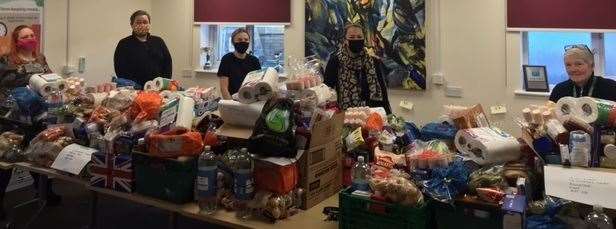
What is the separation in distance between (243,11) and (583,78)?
3.75 m

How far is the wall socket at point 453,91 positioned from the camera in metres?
4.48

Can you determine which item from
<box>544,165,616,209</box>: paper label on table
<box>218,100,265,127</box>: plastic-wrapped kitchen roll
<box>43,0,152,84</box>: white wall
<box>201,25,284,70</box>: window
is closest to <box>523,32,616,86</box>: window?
<box>201,25,284,70</box>: window

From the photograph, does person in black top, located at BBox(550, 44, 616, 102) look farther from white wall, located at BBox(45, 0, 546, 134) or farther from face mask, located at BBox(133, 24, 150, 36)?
face mask, located at BBox(133, 24, 150, 36)

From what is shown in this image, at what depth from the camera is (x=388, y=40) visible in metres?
4.70

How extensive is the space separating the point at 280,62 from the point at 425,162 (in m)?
3.92

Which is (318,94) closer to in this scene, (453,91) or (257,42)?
(453,91)

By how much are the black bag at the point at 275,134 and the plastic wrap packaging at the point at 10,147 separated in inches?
65.7

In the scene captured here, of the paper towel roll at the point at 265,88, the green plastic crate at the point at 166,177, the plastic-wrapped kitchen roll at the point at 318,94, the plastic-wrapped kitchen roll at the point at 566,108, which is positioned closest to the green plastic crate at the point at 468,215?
the plastic-wrapped kitchen roll at the point at 566,108

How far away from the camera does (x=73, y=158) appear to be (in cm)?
250

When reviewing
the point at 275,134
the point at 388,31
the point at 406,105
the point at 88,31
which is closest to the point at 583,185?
the point at 275,134

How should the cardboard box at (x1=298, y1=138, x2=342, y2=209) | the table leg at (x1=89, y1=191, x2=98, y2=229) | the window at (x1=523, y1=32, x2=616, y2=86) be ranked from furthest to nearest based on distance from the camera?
the window at (x1=523, y1=32, x2=616, y2=86), the table leg at (x1=89, y1=191, x2=98, y2=229), the cardboard box at (x1=298, y1=138, x2=342, y2=209)

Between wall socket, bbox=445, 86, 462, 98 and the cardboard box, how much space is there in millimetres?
2499

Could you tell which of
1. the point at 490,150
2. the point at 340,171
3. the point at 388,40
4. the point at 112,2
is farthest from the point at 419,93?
the point at 112,2

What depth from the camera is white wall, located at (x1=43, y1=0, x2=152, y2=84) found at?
198 inches
